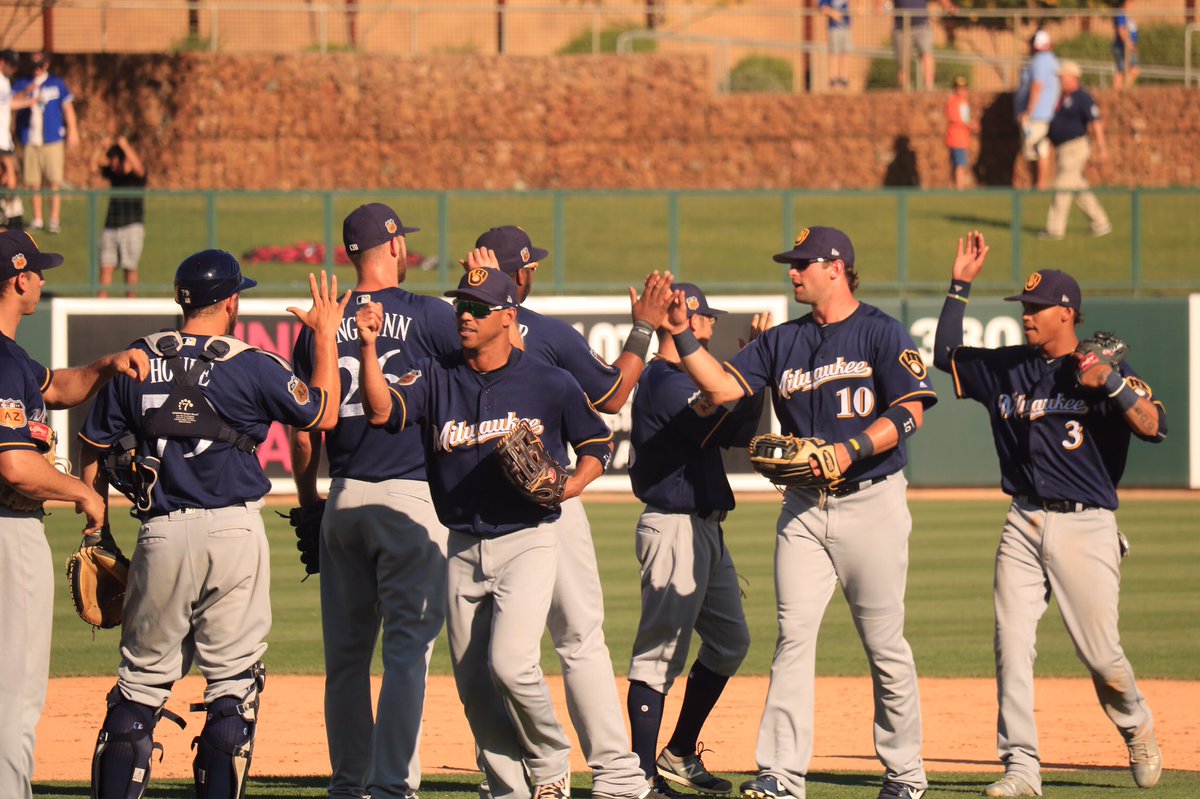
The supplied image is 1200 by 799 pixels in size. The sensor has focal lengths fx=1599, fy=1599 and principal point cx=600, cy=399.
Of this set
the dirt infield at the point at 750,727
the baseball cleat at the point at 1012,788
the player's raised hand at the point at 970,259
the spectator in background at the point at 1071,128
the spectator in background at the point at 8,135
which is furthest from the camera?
the spectator in background at the point at 1071,128

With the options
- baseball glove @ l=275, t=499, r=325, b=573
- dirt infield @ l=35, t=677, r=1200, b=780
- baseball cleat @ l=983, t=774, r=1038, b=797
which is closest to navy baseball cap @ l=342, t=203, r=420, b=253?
baseball glove @ l=275, t=499, r=325, b=573

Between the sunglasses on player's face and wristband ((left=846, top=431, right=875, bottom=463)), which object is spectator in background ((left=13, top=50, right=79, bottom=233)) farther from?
wristband ((left=846, top=431, right=875, bottom=463))

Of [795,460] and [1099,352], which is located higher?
[1099,352]

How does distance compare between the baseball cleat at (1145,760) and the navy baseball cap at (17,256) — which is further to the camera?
the baseball cleat at (1145,760)

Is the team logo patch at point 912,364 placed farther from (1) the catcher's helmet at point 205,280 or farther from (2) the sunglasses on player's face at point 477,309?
(1) the catcher's helmet at point 205,280

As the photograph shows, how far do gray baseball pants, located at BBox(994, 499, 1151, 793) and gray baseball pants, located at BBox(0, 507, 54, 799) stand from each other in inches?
156

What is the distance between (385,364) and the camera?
21.4 ft

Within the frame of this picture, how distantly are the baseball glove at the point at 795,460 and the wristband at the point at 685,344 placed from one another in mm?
476

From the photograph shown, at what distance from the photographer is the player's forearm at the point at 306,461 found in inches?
258

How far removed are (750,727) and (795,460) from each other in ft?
10.6

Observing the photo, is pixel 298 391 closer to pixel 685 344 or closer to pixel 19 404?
pixel 19 404

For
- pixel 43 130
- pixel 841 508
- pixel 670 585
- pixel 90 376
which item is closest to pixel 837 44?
pixel 43 130

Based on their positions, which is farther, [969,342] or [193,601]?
[969,342]

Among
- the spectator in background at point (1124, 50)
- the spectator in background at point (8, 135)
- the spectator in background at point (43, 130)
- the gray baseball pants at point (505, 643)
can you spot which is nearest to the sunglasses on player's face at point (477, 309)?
the gray baseball pants at point (505, 643)
